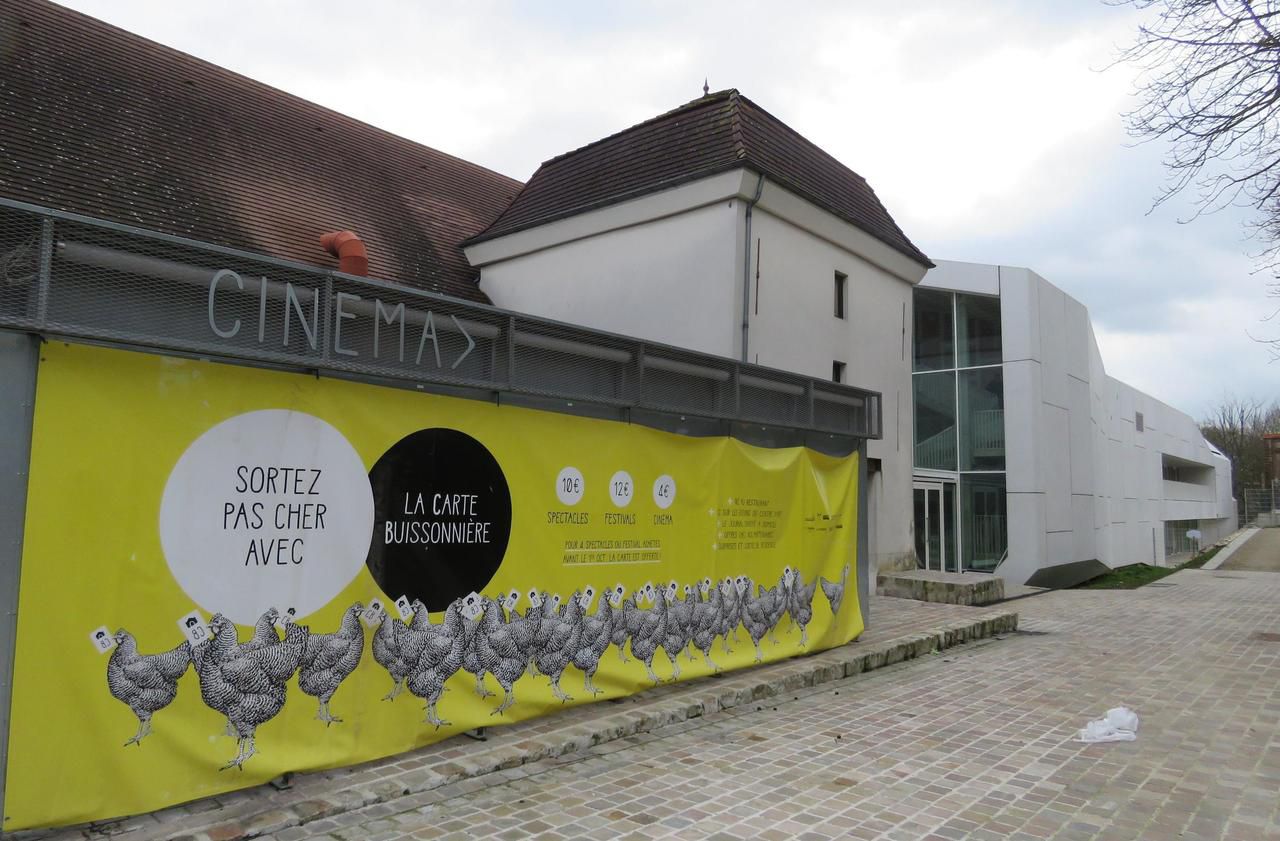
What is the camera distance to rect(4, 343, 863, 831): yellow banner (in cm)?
426

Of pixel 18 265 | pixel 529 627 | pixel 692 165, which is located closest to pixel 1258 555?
pixel 692 165

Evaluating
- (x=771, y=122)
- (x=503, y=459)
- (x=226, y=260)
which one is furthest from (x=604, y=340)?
(x=771, y=122)

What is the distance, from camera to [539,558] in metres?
6.68

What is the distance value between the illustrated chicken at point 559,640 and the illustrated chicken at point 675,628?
1169mm

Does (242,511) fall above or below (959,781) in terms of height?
above

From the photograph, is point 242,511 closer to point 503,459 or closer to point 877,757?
point 503,459

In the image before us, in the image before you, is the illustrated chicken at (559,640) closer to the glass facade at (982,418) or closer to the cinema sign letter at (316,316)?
the cinema sign letter at (316,316)

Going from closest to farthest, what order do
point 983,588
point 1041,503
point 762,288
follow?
point 762,288
point 983,588
point 1041,503

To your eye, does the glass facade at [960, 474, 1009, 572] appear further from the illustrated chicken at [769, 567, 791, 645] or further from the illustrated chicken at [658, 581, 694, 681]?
the illustrated chicken at [658, 581, 694, 681]

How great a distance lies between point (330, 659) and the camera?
527cm

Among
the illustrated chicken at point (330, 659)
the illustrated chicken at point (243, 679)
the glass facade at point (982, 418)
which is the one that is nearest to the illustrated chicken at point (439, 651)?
the illustrated chicken at point (330, 659)

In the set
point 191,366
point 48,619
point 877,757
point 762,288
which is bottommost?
point 877,757

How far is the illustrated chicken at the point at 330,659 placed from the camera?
517cm

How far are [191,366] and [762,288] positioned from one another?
30.9 feet
